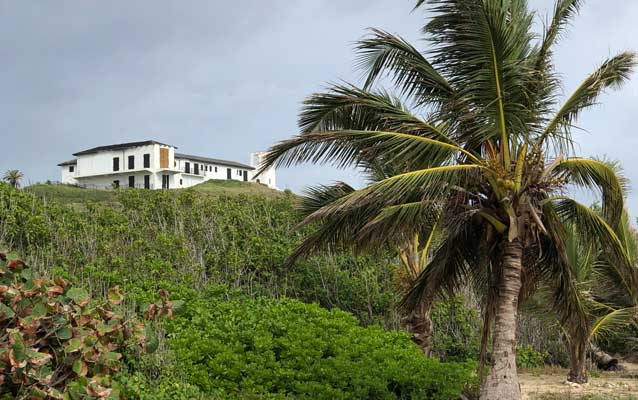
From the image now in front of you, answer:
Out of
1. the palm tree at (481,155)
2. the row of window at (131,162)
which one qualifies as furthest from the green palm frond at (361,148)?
the row of window at (131,162)

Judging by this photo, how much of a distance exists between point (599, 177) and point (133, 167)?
4611 cm

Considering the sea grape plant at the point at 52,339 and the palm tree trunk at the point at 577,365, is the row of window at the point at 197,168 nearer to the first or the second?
the palm tree trunk at the point at 577,365

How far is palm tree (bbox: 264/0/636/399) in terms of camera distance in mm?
8781

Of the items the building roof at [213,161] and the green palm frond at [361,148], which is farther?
the building roof at [213,161]

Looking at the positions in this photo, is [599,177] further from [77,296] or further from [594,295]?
[594,295]

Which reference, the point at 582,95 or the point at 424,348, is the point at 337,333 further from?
the point at 582,95

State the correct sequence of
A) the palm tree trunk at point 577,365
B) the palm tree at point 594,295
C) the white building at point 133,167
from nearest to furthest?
the palm tree at point 594,295
the palm tree trunk at point 577,365
the white building at point 133,167

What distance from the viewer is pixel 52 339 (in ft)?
22.0

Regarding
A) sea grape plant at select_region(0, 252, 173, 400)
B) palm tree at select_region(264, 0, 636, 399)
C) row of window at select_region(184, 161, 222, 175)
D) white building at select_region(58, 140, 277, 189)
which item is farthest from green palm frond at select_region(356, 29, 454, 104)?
row of window at select_region(184, 161, 222, 175)

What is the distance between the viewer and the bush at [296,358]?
880 centimetres

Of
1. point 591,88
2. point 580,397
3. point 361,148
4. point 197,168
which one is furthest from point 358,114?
point 197,168

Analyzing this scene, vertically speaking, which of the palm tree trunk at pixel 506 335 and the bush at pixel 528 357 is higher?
the palm tree trunk at pixel 506 335

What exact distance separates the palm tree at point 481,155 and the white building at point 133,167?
39.4 metres

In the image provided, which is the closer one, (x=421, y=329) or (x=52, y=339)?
(x=52, y=339)
